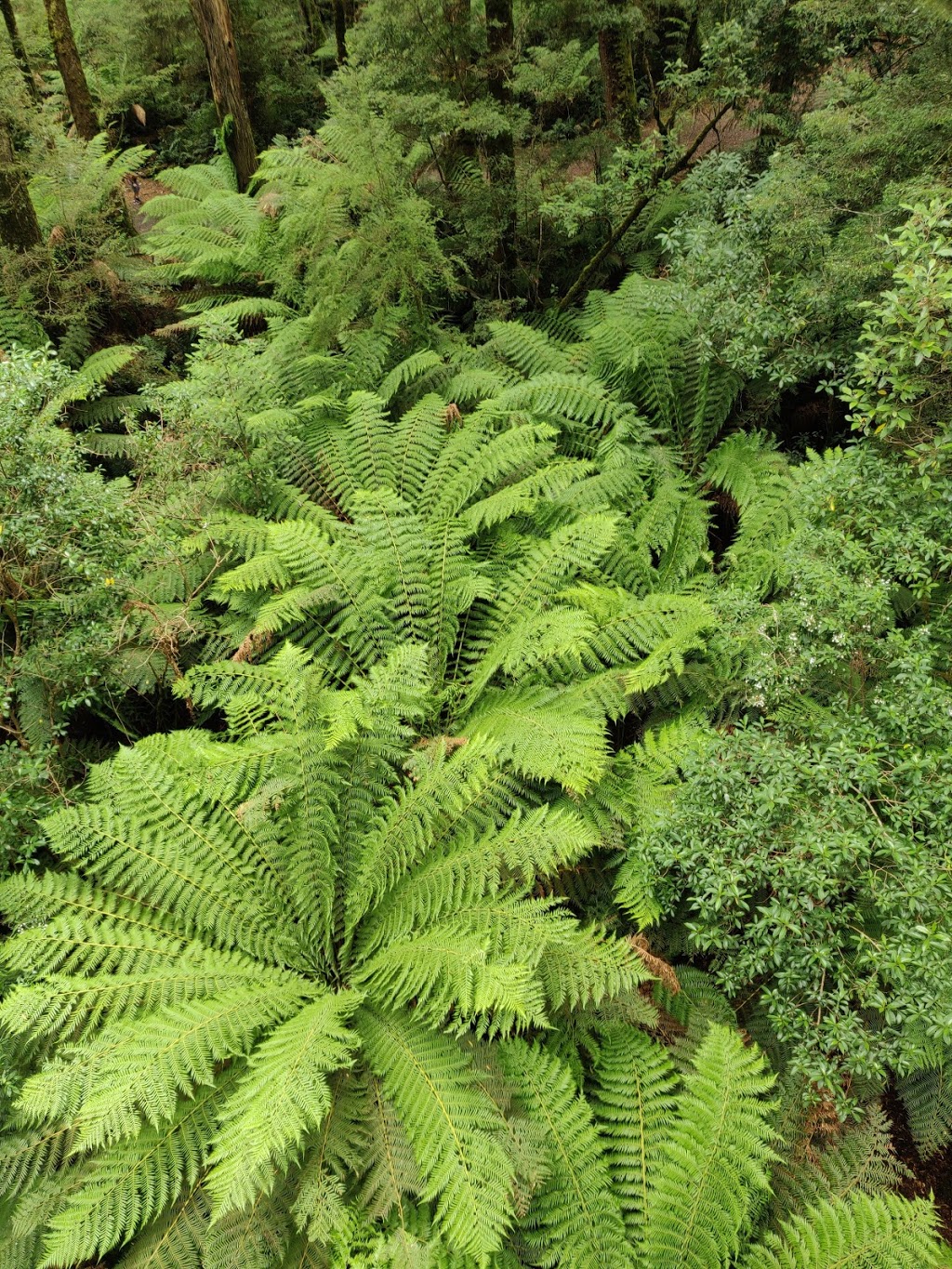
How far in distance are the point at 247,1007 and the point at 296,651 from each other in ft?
5.60

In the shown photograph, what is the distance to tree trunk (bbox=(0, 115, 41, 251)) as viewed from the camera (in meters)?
6.83

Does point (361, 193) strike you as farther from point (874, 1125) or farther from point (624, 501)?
point (874, 1125)

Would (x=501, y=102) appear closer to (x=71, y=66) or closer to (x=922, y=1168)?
(x=71, y=66)

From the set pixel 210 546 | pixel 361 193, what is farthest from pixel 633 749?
pixel 361 193

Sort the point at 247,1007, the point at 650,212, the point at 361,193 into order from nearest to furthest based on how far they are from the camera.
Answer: the point at 247,1007 → the point at 361,193 → the point at 650,212

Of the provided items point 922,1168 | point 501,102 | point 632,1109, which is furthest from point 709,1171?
point 501,102

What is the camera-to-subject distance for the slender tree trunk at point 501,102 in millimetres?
6895

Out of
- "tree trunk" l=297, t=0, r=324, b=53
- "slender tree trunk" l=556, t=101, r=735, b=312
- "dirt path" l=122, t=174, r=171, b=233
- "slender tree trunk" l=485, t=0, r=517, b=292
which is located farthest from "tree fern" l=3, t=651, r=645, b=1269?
"tree trunk" l=297, t=0, r=324, b=53

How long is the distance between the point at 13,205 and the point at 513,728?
22.9ft

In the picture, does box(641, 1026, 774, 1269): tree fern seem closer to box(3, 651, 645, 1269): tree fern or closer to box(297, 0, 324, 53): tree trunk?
box(3, 651, 645, 1269): tree fern

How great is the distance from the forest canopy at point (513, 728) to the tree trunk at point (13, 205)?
0.07 metres

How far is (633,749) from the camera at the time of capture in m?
4.19

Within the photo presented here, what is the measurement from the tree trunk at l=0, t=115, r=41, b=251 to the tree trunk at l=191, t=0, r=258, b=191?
10.7 feet

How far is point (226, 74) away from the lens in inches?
375
